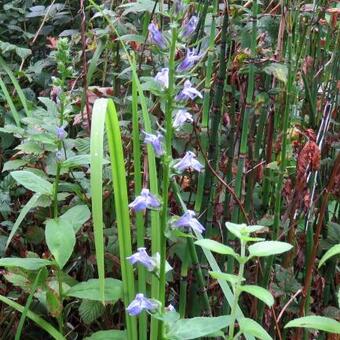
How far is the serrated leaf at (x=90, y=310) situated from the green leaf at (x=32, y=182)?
258 mm

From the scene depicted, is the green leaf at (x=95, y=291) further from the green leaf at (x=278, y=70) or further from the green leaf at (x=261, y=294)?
the green leaf at (x=278, y=70)

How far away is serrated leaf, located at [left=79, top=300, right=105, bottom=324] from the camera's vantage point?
4.24 feet

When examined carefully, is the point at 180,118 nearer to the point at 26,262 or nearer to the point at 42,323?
the point at 26,262

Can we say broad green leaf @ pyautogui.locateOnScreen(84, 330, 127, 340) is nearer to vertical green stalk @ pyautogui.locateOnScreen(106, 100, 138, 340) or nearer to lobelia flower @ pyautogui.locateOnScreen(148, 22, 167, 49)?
vertical green stalk @ pyautogui.locateOnScreen(106, 100, 138, 340)

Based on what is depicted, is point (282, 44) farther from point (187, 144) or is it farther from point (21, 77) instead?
point (21, 77)

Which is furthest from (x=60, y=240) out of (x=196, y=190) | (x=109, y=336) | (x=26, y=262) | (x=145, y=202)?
(x=196, y=190)

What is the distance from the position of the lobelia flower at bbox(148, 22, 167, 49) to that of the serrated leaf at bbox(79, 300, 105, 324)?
62 cm

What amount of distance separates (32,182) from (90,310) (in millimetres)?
297

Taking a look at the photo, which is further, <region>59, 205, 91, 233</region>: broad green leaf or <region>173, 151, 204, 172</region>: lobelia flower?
<region>59, 205, 91, 233</region>: broad green leaf

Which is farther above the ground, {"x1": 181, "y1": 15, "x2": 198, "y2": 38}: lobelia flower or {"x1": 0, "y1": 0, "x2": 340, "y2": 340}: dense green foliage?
{"x1": 181, "y1": 15, "x2": 198, "y2": 38}: lobelia flower

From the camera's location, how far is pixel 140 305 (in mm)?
932

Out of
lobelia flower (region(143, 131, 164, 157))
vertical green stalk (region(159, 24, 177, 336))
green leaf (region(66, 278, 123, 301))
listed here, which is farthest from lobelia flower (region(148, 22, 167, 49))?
green leaf (region(66, 278, 123, 301))

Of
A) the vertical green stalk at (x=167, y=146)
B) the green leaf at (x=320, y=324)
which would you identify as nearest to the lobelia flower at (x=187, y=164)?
the vertical green stalk at (x=167, y=146)

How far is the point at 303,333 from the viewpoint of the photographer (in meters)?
1.39
